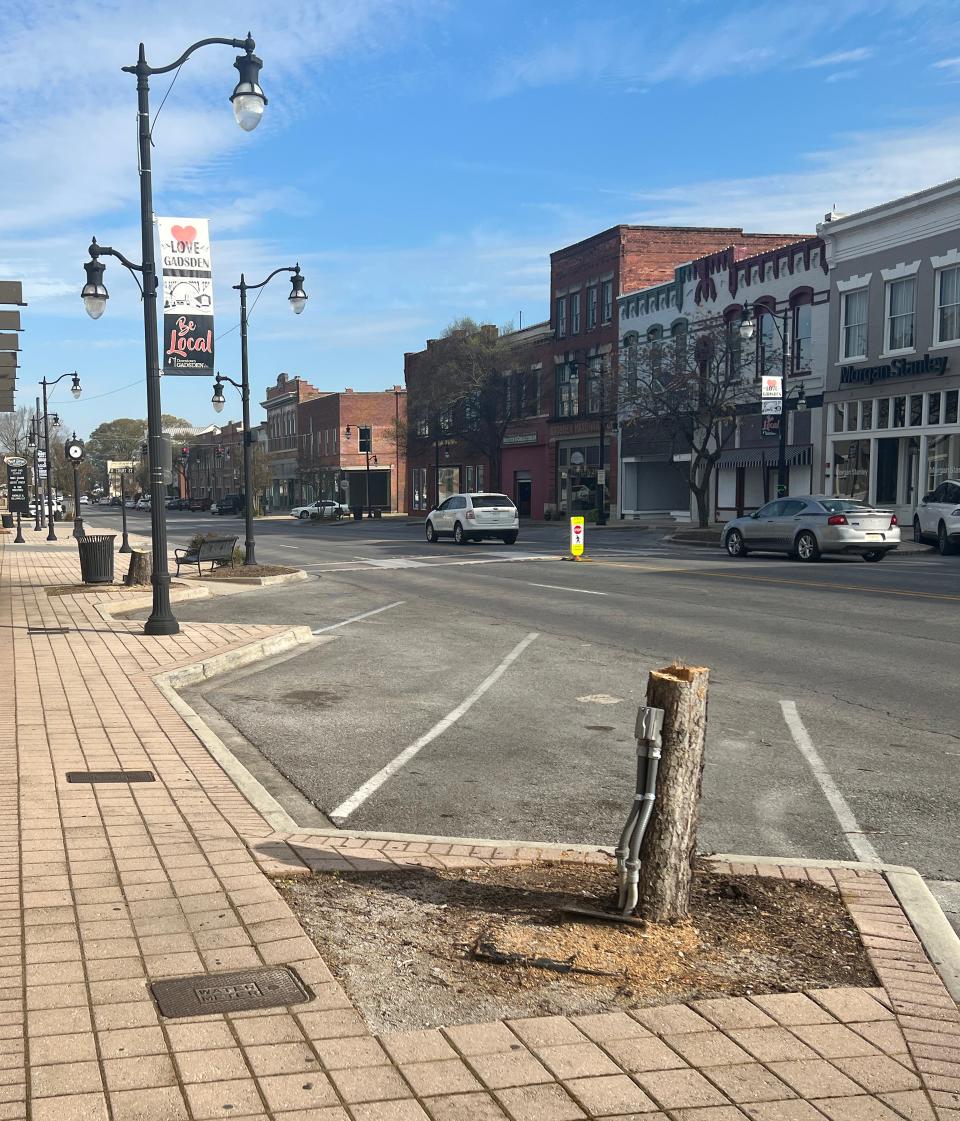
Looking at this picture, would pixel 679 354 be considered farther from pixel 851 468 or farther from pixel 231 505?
pixel 231 505

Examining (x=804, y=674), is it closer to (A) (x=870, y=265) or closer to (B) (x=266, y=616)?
(B) (x=266, y=616)

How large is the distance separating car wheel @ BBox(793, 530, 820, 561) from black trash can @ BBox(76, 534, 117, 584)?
14987mm

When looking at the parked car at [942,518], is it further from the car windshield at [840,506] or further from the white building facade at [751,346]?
the white building facade at [751,346]

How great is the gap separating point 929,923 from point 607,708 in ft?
A: 15.8

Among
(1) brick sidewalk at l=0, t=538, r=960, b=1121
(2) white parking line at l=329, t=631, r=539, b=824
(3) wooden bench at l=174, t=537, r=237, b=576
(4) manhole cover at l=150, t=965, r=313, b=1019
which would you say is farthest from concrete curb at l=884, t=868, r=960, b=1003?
(3) wooden bench at l=174, t=537, r=237, b=576

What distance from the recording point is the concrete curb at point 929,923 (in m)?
3.96

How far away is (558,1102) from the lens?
303 cm

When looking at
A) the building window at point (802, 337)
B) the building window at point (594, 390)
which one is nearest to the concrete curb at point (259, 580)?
the building window at point (802, 337)

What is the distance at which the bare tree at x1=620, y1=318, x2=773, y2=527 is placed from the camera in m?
36.0

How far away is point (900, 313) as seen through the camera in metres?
34.2

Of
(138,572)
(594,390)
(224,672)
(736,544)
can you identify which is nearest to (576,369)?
(594,390)

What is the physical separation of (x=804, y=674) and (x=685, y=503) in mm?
39825

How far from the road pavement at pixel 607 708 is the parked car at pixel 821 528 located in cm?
455

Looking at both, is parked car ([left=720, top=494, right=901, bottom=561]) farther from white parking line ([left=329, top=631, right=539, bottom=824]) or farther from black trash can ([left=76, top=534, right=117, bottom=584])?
black trash can ([left=76, top=534, right=117, bottom=584])
